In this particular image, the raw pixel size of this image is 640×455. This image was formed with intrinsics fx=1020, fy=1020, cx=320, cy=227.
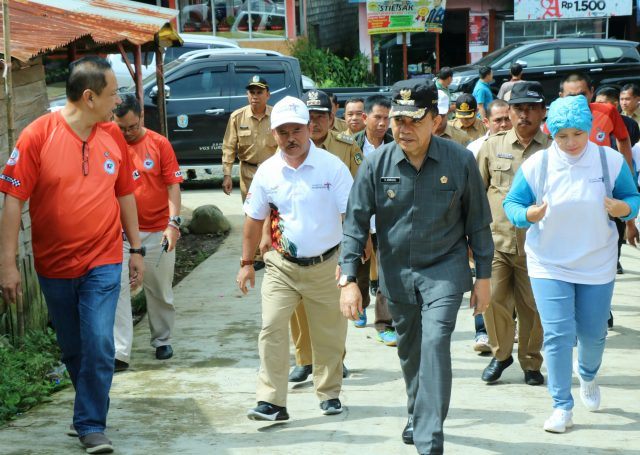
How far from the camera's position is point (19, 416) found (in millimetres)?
6254

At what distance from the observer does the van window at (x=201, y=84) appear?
16.5m

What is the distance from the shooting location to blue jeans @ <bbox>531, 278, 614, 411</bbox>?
19.1ft

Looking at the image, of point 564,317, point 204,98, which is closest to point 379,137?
point 564,317

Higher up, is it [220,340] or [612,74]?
[612,74]

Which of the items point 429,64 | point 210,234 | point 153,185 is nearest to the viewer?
point 153,185

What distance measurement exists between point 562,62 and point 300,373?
16.1 metres

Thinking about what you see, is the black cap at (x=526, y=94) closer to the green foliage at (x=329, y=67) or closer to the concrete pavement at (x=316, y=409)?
the concrete pavement at (x=316, y=409)

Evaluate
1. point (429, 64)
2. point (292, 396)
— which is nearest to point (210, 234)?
point (292, 396)

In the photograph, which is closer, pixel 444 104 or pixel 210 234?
pixel 444 104

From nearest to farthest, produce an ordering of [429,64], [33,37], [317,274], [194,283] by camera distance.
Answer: [317,274], [33,37], [194,283], [429,64]

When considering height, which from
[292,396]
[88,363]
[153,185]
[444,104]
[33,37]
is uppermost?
[33,37]

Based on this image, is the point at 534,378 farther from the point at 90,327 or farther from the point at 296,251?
the point at 90,327

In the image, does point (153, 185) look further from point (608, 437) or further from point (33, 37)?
point (608, 437)

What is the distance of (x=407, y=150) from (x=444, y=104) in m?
3.41
